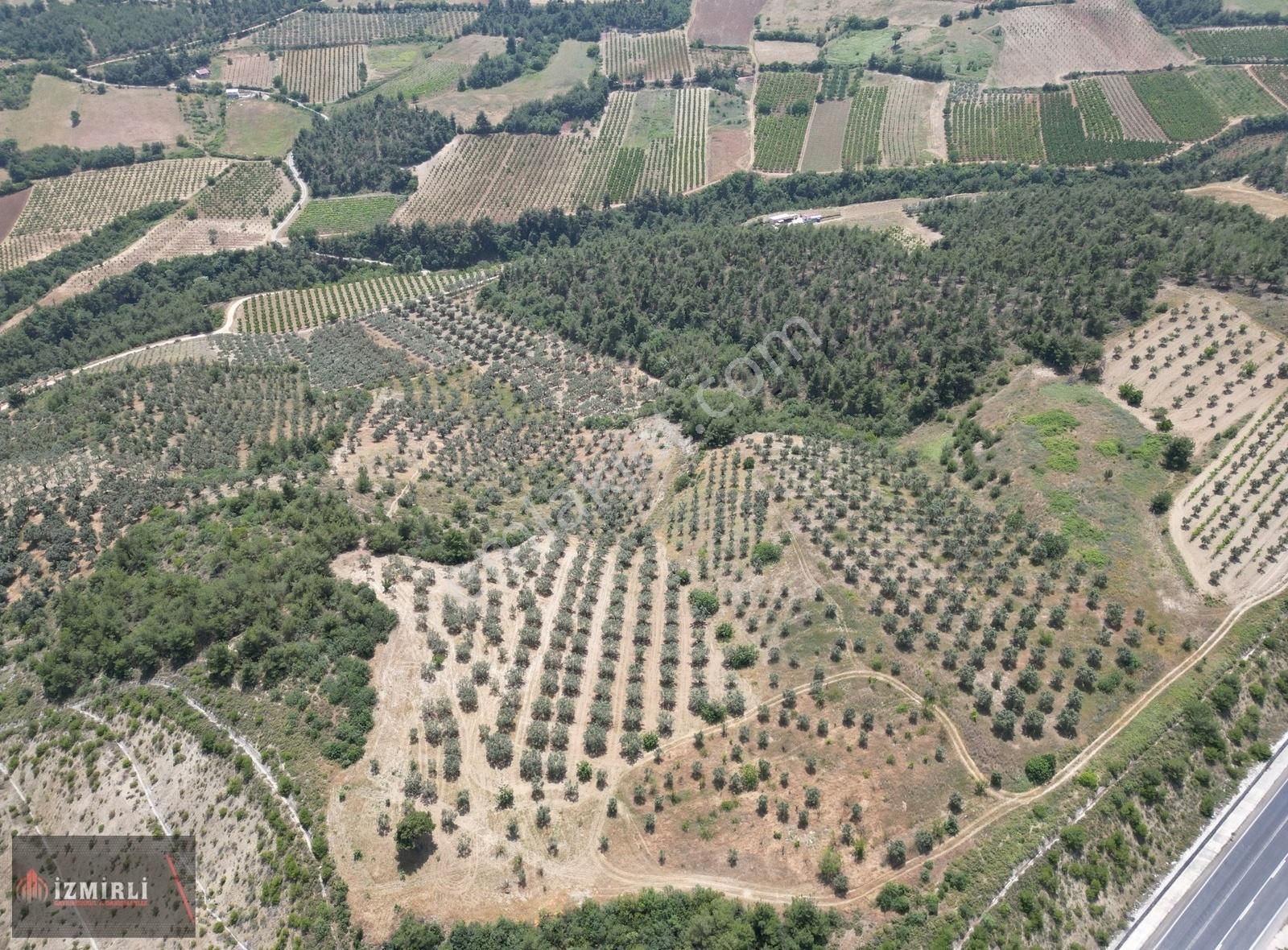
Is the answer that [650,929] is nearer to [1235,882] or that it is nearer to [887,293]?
[1235,882]

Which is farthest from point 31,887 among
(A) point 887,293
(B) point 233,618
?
(A) point 887,293

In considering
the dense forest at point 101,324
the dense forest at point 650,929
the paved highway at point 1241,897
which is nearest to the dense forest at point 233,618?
the dense forest at point 650,929

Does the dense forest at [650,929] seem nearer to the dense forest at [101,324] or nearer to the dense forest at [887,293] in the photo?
the dense forest at [887,293]

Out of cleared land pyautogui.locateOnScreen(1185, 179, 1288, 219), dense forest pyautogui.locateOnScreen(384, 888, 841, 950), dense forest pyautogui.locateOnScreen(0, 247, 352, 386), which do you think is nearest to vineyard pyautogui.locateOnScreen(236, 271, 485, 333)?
dense forest pyautogui.locateOnScreen(0, 247, 352, 386)

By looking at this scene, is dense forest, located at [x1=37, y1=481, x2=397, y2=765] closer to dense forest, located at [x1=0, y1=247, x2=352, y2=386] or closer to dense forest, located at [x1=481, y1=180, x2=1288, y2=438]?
dense forest, located at [x1=481, y1=180, x2=1288, y2=438]

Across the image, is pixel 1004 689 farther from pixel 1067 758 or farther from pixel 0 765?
pixel 0 765
